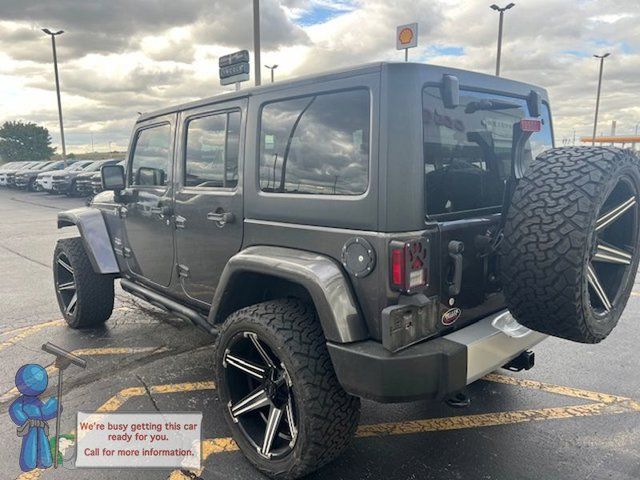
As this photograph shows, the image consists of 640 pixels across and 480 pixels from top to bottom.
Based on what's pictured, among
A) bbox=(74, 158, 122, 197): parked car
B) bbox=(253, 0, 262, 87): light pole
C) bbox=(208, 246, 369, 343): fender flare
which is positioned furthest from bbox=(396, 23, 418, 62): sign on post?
bbox=(74, 158, 122, 197): parked car

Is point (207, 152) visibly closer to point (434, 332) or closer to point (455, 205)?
point (455, 205)

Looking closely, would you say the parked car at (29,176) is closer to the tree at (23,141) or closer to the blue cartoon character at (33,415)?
the tree at (23,141)

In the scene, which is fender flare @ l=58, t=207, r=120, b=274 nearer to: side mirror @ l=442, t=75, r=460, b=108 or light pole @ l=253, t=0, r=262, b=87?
side mirror @ l=442, t=75, r=460, b=108

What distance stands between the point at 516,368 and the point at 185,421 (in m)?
2.08

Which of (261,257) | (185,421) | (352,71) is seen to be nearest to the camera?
(352,71)

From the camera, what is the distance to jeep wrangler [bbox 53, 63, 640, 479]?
2.13 meters

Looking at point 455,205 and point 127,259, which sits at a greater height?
point 455,205

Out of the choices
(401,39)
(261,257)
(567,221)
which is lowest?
(261,257)

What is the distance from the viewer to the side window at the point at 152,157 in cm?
355

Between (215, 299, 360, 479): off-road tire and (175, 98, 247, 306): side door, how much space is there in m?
0.63

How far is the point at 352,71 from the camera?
226cm

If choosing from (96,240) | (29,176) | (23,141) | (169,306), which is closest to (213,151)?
(169,306)

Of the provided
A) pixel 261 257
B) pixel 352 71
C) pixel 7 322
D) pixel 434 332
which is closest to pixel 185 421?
pixel 261 257

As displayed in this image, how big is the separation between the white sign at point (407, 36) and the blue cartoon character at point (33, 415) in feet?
11.1
